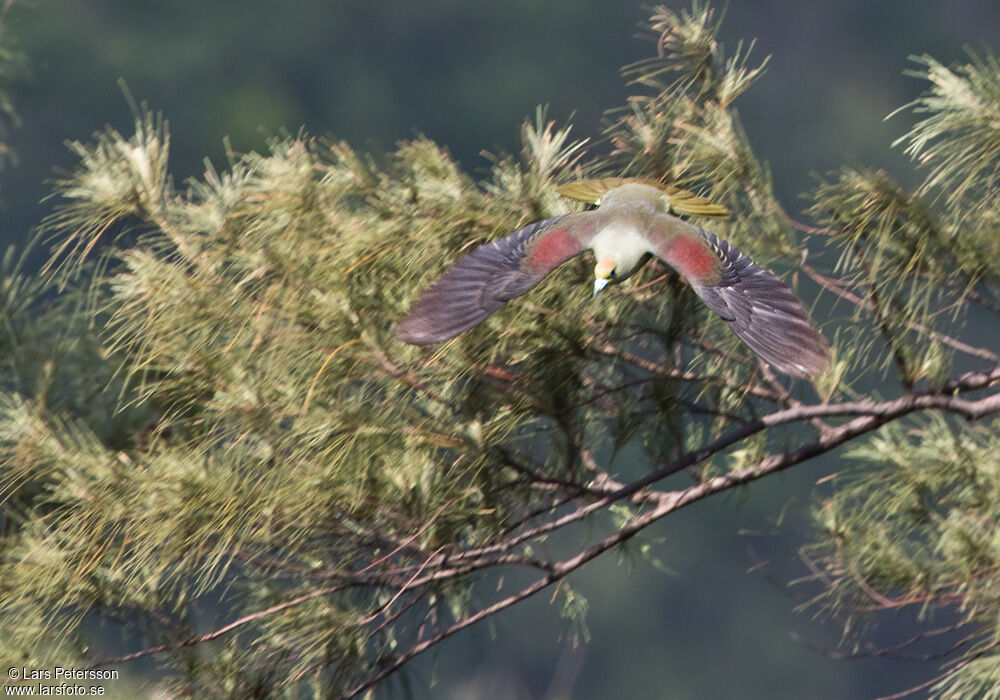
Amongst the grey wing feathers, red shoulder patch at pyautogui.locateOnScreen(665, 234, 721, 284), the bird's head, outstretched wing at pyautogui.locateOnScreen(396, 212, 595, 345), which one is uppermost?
outstretched wing at pyautogui.locateOnScreen(396, 212, 595, 345)

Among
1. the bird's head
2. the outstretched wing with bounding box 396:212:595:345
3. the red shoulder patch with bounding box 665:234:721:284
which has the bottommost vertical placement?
the red shoulder patch with bounding box 665:234:721:284

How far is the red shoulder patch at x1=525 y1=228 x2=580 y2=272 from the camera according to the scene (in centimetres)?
68

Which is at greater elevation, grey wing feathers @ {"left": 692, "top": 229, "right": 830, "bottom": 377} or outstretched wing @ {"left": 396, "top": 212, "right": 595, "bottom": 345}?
outstretched wing @ {"left": 396, "top": 212, "right": 595, "bottom": 345}

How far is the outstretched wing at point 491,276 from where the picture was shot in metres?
0.67

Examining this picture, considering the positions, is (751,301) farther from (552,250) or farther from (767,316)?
(552,250)

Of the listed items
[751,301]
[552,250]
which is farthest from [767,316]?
[552,250]

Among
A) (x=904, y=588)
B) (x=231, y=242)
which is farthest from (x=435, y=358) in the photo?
(x=904, y=588)

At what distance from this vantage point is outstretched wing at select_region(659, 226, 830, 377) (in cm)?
64

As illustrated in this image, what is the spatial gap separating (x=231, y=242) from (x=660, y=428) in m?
0.34

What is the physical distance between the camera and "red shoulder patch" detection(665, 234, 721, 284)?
0.68m

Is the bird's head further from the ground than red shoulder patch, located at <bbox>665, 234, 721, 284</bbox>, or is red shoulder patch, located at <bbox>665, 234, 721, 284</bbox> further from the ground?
the bird's head

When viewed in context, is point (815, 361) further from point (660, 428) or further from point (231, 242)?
point (231, 242)

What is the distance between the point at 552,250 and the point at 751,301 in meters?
0.12

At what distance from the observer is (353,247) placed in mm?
765
